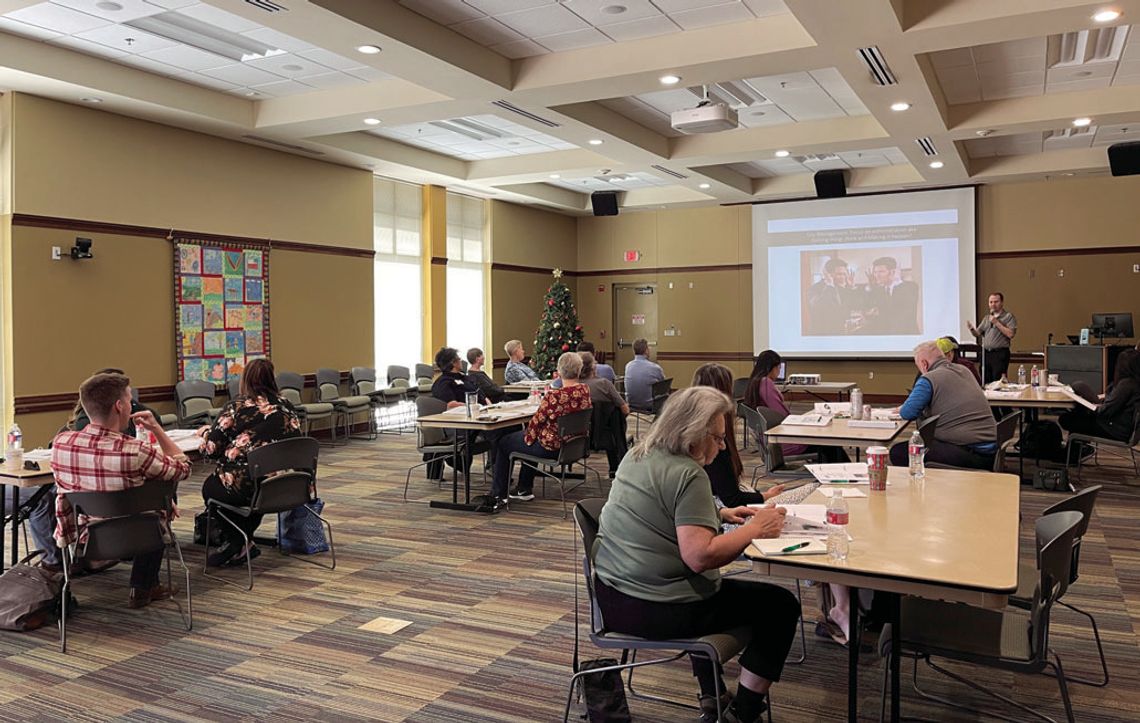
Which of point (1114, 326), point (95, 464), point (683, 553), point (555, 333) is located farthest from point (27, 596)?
point (1114, 326)

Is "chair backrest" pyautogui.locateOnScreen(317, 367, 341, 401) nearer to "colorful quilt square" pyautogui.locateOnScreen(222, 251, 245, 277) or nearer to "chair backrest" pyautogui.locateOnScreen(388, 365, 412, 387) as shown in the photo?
"chair backrest" pyautogui.locateOnScreen(388, 365, 412, 387)

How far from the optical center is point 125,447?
4.31 meters

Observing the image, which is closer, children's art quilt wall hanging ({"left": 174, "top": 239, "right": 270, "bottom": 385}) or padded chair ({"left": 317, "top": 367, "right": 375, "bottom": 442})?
children's art quilt wall hanging ({"left": 174, "top": 239, "right": 270, "bottom": 385})

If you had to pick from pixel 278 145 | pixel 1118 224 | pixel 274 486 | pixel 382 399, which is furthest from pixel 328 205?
pixel 1118 224

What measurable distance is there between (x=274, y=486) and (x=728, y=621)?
3.34 metres

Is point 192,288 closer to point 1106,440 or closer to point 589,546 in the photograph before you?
point 589,546

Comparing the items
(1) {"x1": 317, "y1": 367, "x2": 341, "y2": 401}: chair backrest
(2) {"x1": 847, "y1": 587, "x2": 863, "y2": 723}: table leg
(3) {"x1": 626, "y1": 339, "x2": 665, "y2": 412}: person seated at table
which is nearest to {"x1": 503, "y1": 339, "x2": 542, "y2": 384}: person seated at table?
(3) {"x1": 626, "y1": 339, "x2": 665, "y2": 412}: person seated at table

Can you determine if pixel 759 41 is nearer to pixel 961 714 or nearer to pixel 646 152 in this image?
pixel 646 152

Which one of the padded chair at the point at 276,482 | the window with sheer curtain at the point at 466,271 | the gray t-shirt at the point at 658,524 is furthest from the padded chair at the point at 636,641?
the window with sheer curtain at the point at 466,271

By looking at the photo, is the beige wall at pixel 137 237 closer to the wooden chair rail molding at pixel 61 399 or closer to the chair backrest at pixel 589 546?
the wooden chair rail molding at pixel 61 399

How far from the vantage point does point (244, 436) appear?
5379mm

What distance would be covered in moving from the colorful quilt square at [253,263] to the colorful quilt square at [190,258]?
63 centimetres

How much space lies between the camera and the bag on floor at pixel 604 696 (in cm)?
324

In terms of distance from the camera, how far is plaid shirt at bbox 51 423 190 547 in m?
4.27
